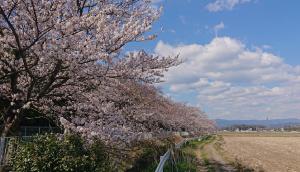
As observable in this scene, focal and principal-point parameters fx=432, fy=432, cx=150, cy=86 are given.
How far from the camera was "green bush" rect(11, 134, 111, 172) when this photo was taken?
10.7 m

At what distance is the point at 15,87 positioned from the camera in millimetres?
12984

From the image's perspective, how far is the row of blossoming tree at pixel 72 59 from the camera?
10.9 m

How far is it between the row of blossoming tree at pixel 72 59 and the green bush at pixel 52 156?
98cm

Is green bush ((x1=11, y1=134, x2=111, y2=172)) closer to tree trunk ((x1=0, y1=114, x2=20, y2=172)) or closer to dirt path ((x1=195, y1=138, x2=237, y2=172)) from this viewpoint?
tree trunk ((x1=0, y1=114, x2=20, y2=172))

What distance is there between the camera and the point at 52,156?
10.9m

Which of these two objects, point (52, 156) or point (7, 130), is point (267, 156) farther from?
point (52, 156)

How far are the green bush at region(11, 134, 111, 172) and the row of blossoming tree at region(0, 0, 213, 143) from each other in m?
0.98

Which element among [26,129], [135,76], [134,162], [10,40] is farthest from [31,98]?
[26,129]

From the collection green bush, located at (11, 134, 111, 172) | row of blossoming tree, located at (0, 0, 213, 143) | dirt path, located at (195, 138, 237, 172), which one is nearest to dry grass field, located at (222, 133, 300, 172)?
dirt path, located at (195, 138, 237, 172)

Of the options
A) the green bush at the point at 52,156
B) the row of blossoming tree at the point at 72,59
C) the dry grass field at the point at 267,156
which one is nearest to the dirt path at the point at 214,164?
the dry grass field at the point at 267,156

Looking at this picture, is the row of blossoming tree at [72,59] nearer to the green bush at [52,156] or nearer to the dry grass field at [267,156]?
the green bush at [52,156]

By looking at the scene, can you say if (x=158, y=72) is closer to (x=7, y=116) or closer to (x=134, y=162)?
(x=7, y=116)

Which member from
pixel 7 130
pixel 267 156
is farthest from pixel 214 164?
pixel 7 130

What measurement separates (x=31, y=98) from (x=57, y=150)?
2579 millimetres
